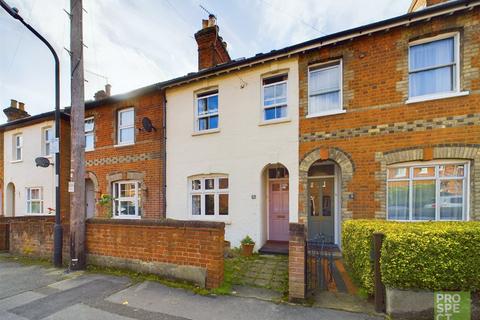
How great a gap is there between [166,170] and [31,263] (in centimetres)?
478

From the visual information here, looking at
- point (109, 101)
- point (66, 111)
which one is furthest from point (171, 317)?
point (66, 111)

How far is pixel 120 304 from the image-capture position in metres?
4.10

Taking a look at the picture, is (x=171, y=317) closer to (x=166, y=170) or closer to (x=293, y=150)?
(x=293, y=150)

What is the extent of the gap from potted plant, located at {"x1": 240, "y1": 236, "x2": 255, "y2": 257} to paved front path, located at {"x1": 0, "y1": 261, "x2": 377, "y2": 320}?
301cm

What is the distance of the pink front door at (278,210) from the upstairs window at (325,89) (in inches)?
111

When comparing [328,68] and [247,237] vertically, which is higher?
[328,68]

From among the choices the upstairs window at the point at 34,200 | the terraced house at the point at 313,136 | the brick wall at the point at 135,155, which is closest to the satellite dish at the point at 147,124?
the terraced house at the point at 313,136

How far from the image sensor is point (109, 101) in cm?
1076

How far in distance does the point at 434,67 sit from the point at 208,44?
7.91 metres

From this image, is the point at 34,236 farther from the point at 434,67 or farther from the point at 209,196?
the point at 434,67

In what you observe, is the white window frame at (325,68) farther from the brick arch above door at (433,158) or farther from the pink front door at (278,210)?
the pink front door at (278,210)

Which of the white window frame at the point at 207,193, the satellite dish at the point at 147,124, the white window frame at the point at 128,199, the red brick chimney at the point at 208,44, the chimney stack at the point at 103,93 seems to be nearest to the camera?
the white window frame at the point at 207,193

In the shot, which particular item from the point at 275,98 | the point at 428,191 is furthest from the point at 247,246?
the point at 428,191

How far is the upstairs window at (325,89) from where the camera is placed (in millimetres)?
7129
